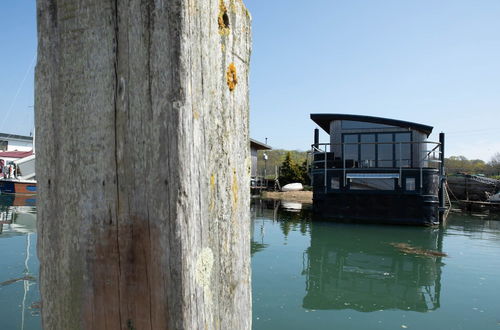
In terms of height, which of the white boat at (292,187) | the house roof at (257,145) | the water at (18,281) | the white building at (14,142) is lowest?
the water at (18,281)

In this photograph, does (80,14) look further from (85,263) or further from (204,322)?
(204,322)

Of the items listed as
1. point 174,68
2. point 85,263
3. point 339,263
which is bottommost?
point 339,263

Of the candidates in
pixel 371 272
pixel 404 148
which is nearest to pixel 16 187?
pixel 404 148

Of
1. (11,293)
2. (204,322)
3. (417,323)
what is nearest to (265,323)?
(417,323)

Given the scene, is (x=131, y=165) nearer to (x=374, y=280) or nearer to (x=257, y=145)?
(x=374, y=280)

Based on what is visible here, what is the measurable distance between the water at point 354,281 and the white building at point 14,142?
1516 inches

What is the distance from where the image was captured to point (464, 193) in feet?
97.5

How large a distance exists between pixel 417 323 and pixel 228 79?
543 cm

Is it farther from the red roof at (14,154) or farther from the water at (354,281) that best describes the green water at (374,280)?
the red roof at (14,154)

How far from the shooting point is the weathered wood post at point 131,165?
0.77 metres

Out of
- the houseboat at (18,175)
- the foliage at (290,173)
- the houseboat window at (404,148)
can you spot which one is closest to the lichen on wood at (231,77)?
the houseboat window at (404,148)

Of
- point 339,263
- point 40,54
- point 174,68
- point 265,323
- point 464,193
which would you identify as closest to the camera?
point 174,68

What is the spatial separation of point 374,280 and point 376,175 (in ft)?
28.3

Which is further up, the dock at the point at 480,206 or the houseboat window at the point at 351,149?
the houseboat window at the point at 351,149
